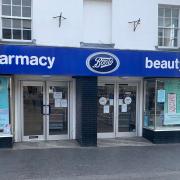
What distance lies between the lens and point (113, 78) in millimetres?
11648

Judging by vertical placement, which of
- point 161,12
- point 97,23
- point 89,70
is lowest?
point 89,70

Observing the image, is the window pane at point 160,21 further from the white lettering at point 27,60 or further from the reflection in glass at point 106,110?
the white lettering at point 27,60

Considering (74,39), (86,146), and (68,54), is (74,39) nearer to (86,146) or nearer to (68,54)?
(68,54)

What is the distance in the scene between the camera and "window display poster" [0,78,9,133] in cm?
1007

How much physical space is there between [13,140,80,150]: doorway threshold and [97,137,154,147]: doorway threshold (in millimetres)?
892

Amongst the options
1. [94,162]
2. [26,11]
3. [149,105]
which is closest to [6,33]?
[26,11]

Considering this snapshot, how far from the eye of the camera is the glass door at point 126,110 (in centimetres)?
1188

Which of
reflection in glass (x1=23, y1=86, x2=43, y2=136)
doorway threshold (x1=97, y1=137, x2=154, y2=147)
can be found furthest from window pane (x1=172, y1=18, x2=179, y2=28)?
reflection in glass (x1=23, y1=86, x2=43, y2=136)

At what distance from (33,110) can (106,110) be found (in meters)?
2.58

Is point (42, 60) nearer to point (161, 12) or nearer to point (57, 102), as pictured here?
point (57, 102)

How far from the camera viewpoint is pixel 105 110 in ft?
38.4

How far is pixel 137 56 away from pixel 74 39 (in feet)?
6.97

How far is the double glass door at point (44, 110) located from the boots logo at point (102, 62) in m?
1.43

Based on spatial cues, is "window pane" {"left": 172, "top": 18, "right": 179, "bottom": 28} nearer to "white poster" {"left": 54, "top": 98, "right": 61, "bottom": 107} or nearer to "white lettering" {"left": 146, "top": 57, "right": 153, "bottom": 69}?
"white lettering" {"left": 146, "top": 57, "right": 153, "bottom": 69}
